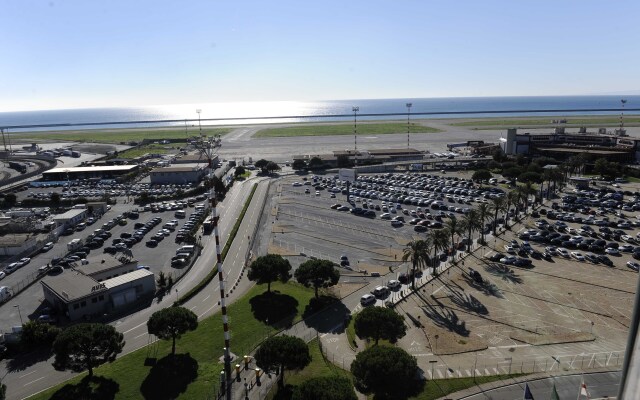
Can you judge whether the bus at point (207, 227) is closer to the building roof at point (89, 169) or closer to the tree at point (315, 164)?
the tree at point (315, 164)

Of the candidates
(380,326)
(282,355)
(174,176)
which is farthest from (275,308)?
(174,176)

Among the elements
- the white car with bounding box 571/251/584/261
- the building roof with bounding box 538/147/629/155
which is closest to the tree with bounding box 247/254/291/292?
the white car with bounding box 571/251/584/261

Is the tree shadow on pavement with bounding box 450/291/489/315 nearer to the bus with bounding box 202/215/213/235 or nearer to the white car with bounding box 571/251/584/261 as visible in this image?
the white car with bounding box 571/251/584/261

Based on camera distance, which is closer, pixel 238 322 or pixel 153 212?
pixel 238 322

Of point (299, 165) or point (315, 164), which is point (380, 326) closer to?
point (299, 165)

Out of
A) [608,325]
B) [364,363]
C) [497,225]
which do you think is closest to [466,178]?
[497,225]

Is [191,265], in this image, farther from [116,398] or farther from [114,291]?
[116,398]
